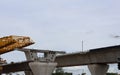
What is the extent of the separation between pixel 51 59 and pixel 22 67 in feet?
79.9

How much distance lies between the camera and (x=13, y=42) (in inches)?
3270

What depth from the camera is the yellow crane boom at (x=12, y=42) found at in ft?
270

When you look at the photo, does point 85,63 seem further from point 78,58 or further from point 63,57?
point 63,57

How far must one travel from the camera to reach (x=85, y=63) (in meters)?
83.5

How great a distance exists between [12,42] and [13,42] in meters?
0.42

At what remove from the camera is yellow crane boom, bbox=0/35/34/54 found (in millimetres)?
82250

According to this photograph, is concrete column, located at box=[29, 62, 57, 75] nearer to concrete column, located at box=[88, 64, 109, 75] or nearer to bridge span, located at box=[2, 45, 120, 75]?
bridge span, located at box=[2, 45, 120, 75]

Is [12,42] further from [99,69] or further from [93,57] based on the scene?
[99,69]

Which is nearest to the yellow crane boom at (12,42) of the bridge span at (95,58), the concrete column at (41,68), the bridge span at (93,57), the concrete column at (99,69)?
the concrete column at (41,68)

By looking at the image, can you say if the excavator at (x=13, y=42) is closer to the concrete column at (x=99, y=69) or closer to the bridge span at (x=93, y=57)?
the bridge span at (x=93, y=57)

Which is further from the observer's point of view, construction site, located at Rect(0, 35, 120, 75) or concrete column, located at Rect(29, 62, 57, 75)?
concrete column, located at Rect(29, 62, 57, 75)

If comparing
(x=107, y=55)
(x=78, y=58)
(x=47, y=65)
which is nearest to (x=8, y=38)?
(x=47, y=65)

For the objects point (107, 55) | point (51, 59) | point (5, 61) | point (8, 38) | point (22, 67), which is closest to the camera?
point (107, 55)

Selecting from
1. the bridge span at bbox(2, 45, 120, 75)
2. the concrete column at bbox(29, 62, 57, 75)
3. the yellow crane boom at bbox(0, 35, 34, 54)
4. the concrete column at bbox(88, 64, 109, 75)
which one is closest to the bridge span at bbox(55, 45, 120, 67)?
the bridge span at bbox(2, 45, 120, 75)
